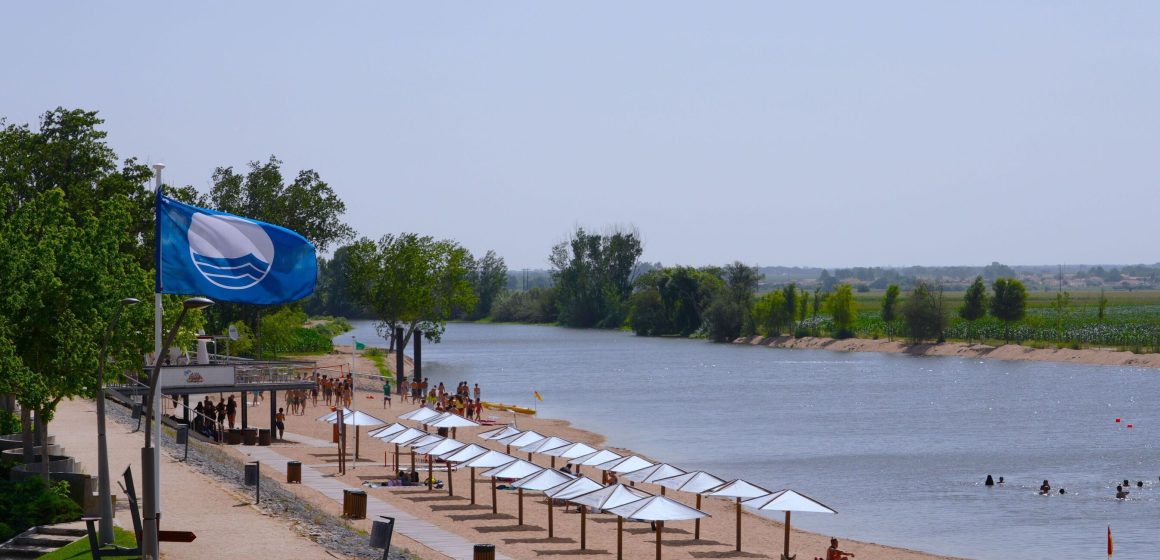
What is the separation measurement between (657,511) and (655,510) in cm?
5

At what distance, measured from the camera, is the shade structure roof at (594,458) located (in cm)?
3631

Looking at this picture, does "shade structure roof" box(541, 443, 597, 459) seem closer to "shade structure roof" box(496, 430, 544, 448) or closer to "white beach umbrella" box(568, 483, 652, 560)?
"shade structure roof" box(496, 430, 544, 448)

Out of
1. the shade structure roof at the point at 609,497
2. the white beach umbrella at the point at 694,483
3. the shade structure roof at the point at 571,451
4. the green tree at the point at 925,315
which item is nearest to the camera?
the shade structure roof at the point at 609,497

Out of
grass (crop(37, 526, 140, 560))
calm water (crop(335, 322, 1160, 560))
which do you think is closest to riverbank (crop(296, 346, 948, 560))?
calm water (crop(335, 322, 1160, 560))

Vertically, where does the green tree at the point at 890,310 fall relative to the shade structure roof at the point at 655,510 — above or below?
above

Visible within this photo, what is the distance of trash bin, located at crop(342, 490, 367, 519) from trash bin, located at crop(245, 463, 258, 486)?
2.27 m

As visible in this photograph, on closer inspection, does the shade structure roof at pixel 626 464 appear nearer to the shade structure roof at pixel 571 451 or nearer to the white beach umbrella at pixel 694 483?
the shade structure roof at pixel 571 451

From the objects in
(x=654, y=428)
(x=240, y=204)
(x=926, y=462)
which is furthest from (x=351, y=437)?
(x=240, y=204)

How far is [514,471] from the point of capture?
33.4m

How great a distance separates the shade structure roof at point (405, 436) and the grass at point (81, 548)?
46.1ft

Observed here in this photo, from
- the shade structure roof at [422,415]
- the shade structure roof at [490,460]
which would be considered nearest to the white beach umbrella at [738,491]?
the shade structure roof at [490,460]

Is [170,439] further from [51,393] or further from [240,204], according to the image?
[240,204]

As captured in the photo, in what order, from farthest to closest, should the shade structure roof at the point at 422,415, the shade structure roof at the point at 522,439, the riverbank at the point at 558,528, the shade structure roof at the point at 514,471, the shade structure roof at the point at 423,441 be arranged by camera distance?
the shade structure roof at the point at 422,415
the shade structure roof at the point at 522,439
the shade structure roof at the point at 423,441
the shade structure roof at the point at 514,471
the riverbank at the point at 558,528

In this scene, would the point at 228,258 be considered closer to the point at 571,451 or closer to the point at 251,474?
the point at 251,474
